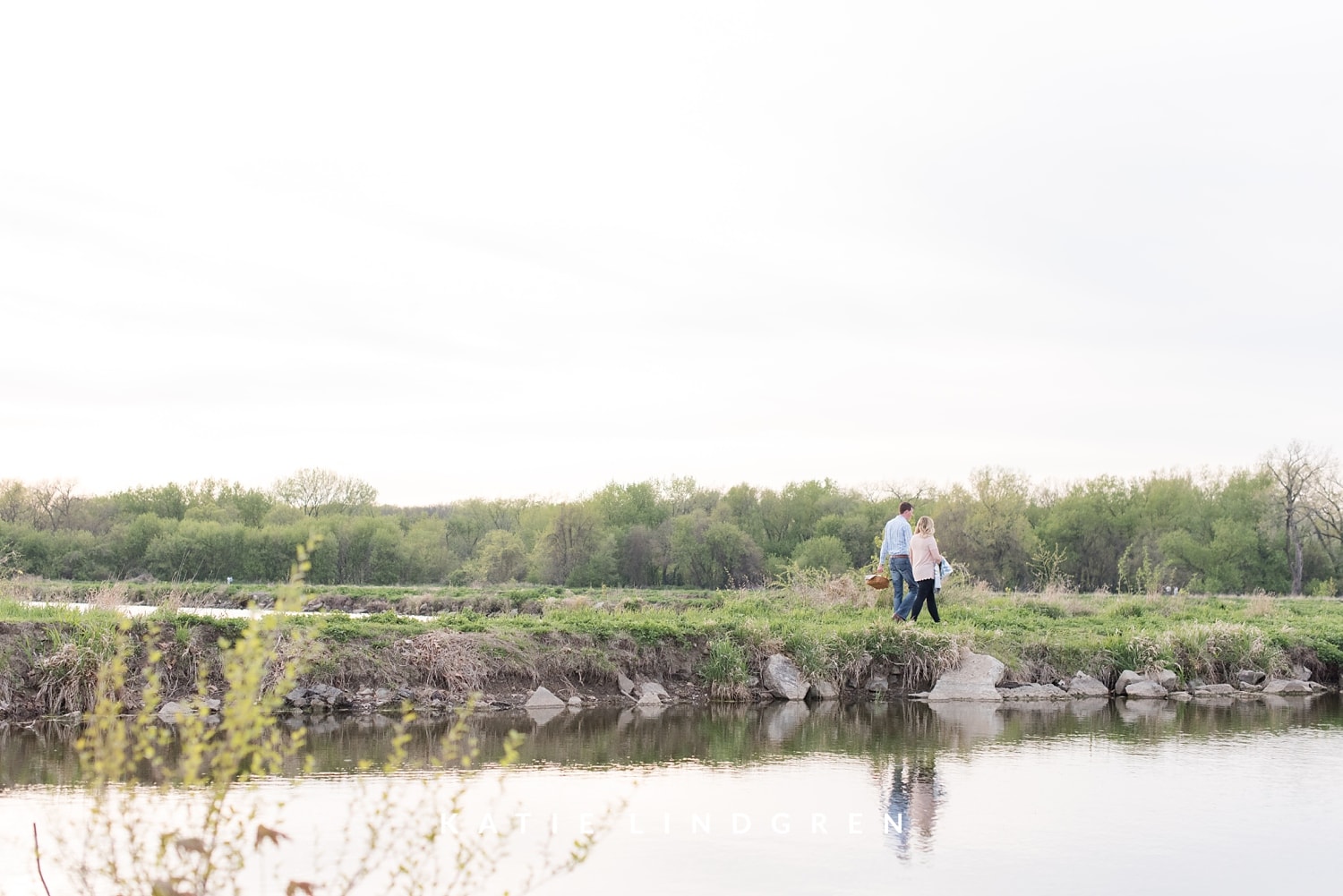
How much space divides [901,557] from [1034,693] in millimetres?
3054

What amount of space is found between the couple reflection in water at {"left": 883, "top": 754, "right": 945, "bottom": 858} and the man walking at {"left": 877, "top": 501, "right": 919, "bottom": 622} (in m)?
7.37

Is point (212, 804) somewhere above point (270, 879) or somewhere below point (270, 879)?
above

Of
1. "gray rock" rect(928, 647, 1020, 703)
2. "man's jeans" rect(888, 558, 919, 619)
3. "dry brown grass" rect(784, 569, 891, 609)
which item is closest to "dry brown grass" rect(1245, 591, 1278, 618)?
"dry brown grass" rect(784, 569, 891, 609)

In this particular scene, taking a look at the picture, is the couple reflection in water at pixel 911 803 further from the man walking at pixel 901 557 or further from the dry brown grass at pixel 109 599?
the dry brown grass at pixel 109 599

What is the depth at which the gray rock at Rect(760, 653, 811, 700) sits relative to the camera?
16281 mm

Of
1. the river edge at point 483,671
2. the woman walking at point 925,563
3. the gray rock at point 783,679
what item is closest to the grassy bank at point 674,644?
the river edge at point 483,671

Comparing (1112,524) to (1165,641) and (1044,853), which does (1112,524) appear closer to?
(1165,641)

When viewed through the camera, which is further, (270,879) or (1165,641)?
(1165,641)

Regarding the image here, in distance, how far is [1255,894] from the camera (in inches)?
271

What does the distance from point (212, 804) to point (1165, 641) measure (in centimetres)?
1743

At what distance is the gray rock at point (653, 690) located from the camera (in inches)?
622

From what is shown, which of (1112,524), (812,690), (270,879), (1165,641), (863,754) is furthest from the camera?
(1112,524)

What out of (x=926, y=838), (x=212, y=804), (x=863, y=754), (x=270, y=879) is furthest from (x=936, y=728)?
(x=212, y=804)

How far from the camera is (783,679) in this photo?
16.3 meters
